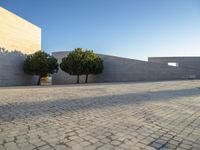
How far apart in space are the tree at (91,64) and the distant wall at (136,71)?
2.97m

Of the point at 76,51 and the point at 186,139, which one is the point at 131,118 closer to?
the point at 186,139

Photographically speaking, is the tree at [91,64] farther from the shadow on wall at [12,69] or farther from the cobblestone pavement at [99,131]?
the cobblestone pavement at [99,131]

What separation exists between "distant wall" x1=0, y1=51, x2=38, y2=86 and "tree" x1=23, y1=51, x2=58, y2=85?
1.16 meters

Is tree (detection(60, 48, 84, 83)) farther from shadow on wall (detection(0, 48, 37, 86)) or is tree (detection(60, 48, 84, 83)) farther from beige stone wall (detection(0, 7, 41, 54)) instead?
beige stone wall (detection(0, 7, 41, 54))

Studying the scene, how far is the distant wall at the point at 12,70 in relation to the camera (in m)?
27.6

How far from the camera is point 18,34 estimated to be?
99.8 feet

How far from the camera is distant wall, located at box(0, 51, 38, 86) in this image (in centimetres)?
2757

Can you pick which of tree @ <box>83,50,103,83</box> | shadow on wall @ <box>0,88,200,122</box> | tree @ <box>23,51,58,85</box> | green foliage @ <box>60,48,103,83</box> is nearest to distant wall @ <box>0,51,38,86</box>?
tree @ <box>23,51,58,85</box>

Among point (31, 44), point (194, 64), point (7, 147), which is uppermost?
point (31, 44)

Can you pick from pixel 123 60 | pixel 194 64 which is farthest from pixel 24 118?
pixel 194 64

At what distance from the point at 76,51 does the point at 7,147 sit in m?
29.5

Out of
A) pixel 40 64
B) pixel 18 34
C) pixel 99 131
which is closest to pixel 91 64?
pixel 40 64

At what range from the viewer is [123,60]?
3431 cm

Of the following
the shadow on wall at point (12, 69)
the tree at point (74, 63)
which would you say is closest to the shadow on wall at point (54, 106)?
the tree at point (74, 63)
